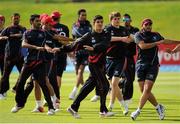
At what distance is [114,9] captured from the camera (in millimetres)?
62438

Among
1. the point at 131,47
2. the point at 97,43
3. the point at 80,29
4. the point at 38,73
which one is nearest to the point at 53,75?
the point at 38,73

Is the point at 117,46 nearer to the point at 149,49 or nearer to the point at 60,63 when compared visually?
the point at 149,49

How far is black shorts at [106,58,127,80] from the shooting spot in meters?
20.0

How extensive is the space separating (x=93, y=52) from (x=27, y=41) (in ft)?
5.55

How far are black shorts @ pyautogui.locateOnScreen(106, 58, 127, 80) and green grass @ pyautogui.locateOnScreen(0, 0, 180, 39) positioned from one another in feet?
121

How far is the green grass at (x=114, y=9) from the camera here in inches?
2331

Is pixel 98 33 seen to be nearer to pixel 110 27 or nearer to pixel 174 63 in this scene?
pixel 110 27

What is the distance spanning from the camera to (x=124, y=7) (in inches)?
2485

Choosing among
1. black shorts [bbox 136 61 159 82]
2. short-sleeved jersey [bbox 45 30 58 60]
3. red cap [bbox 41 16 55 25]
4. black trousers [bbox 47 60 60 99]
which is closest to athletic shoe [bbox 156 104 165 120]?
black shorts [bbox 136 61 159 82]

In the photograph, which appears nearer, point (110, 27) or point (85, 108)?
point (110, 27)

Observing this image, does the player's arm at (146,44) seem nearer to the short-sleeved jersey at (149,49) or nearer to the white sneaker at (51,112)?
the short-sleeved jersey at (149,49)

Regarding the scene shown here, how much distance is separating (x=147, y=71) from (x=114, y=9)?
43985 millimetres

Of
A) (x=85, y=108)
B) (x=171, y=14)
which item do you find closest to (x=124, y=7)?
(x=171, y=14)

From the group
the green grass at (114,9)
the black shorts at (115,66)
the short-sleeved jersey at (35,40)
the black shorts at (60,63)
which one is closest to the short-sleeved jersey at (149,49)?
the black shorts at (115,66)
